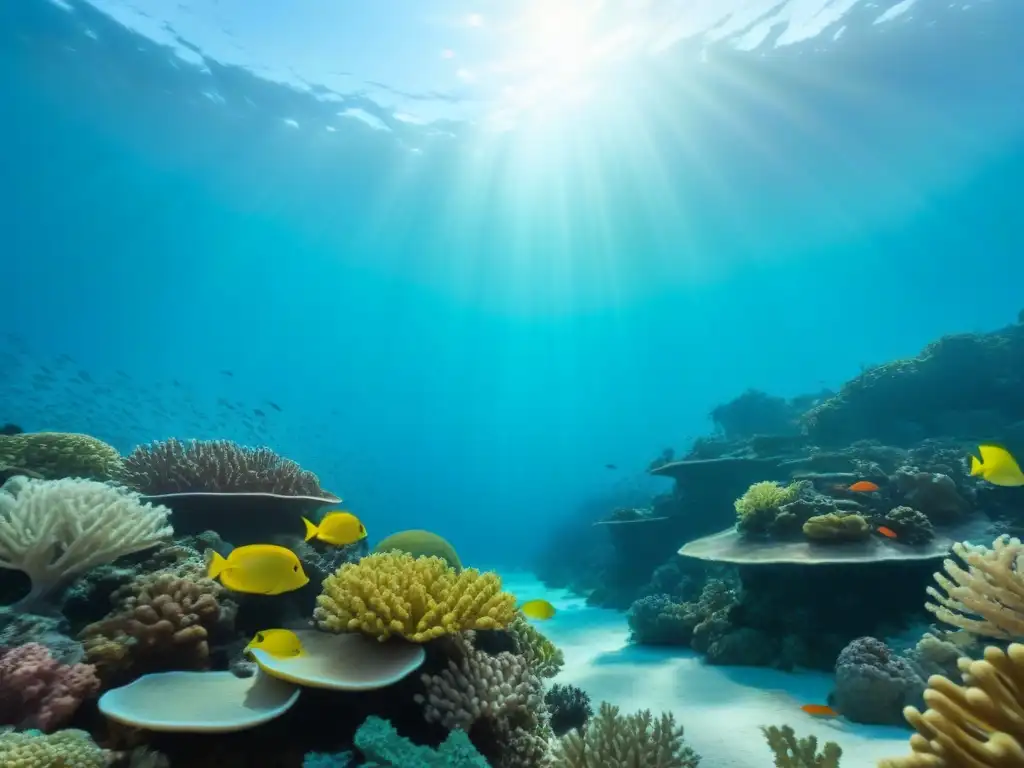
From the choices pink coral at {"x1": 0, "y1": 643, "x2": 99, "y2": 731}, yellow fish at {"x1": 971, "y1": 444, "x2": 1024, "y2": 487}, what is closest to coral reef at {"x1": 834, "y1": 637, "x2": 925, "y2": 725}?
yellow fish at {"x1": 971, "y1": 444, "x2": 1024, "y2": 487}

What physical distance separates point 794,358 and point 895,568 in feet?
384

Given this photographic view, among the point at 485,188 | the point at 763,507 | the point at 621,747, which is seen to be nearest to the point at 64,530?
the point at 621,747

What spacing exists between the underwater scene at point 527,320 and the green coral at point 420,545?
8cm

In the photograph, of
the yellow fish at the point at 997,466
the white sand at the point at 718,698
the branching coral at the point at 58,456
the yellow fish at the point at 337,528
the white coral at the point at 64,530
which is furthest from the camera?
the branching coral at the point at 58,456

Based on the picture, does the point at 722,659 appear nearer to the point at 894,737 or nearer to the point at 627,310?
the point at 894,737

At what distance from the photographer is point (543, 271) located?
223 feet

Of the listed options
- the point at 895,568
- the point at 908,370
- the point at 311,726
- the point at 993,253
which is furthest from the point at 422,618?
the point at 993,253

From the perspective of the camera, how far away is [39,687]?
2.86m

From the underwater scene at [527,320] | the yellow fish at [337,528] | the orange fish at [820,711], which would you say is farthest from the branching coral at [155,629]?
the orange fish at [820,711]

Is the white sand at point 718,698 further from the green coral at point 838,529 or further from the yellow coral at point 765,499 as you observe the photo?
the yellow coral at point 765,499

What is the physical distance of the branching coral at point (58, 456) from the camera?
5.72 metres

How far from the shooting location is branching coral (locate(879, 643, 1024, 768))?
1.32m

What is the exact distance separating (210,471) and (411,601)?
11.4 ft

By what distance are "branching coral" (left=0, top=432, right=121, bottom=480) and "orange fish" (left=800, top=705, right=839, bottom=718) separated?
25.3 feet
